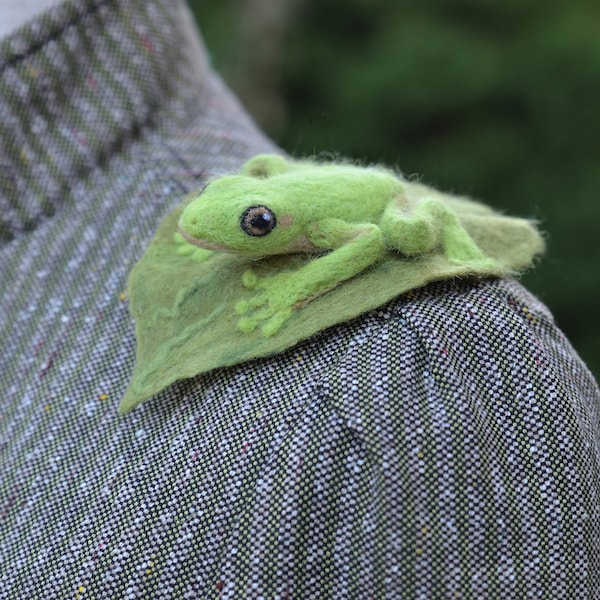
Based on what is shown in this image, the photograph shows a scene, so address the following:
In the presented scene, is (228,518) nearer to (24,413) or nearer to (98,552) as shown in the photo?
(98,552)

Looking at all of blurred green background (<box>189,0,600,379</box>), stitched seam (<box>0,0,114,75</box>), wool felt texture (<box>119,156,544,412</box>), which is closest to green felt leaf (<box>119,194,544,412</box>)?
wool felt texture (<box>119,156,544,412</box>)

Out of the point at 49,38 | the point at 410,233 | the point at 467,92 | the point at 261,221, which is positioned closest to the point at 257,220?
the point at 261,221

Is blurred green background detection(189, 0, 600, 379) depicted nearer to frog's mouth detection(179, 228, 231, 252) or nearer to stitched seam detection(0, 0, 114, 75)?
stitched seam detection(0, 0, 114, 75)

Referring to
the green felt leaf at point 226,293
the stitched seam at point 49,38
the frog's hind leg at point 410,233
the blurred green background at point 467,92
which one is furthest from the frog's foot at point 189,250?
the blurred green background at point 467,92

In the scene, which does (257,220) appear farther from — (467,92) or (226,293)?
(467,92)

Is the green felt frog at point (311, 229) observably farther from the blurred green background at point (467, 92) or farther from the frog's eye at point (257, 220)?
the blurred green background at point (467, 92)

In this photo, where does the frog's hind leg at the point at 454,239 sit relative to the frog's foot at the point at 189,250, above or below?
below
